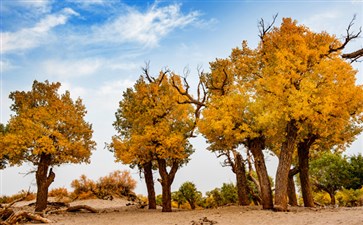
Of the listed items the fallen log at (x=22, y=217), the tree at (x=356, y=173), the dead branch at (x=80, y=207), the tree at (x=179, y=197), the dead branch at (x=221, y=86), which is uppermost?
the dead branch at (x=221, y=86)

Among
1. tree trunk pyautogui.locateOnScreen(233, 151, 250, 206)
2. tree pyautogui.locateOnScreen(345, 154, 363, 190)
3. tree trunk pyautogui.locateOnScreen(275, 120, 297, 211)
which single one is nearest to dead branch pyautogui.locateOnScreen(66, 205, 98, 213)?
tree trunk pyautogui.locateOnScreen(233, 151, 250, 206)

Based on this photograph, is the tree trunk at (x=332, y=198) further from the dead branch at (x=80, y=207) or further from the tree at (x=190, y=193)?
the dead branch at (x=80, y=207)

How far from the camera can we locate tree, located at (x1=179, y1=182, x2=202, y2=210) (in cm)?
3344

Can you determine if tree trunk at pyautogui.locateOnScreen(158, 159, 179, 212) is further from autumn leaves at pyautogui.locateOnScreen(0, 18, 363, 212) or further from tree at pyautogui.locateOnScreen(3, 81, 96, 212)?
tree at pyautogui.locateOnScreen(3, 81, 96, 212)

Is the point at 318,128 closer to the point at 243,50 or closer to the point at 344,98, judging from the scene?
the point at 344,98

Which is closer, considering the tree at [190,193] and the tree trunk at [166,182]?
the tree trunk at [166,182]

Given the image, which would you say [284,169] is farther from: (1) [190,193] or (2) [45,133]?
(1) [190,193]

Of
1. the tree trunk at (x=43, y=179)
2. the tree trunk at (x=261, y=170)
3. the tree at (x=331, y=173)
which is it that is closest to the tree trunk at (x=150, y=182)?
the tree trunk at (x=43, y=179)

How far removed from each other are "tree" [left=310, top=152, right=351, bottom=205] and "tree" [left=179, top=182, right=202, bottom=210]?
1447 cm

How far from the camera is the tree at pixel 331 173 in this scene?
36.6m

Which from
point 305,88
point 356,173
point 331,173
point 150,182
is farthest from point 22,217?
point 356,173

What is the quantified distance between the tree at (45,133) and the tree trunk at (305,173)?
14954 mm

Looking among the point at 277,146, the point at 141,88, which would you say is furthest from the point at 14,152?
the point at 277,146

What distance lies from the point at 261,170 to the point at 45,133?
1446 cm
